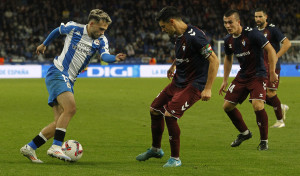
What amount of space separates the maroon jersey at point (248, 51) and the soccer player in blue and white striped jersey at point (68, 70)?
2258mm

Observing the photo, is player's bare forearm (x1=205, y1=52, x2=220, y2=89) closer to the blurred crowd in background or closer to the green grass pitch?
the green grass pitch

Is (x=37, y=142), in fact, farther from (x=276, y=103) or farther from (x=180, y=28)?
(x=276, y=103)

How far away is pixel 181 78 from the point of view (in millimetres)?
7738

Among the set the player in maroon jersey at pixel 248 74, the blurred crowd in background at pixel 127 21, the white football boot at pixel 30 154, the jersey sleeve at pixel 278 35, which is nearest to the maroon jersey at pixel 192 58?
the player in maroon jersey at pixel 248 74

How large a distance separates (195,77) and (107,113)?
24.1 feet

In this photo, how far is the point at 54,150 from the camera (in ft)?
24.6

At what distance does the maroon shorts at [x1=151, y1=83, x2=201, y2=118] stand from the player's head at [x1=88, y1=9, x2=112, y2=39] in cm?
120

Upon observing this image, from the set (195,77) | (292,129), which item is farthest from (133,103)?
(195,77)

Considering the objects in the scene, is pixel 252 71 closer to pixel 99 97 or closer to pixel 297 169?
pixel 297 169

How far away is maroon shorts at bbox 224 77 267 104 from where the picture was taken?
9047 millimetres

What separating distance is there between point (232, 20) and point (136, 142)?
2545 mm

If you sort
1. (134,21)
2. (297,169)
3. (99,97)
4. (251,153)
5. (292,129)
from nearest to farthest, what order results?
1. (297,169)
2. (251,153)
3. (292,129)
4. (99,97)
5. (134,21)

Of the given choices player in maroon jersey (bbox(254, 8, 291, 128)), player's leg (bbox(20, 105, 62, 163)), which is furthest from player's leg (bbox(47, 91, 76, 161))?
player in maroon jersey (bbox(254, 8, 291, 128))

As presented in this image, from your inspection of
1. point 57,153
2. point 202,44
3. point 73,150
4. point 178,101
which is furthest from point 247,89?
point 57,153
